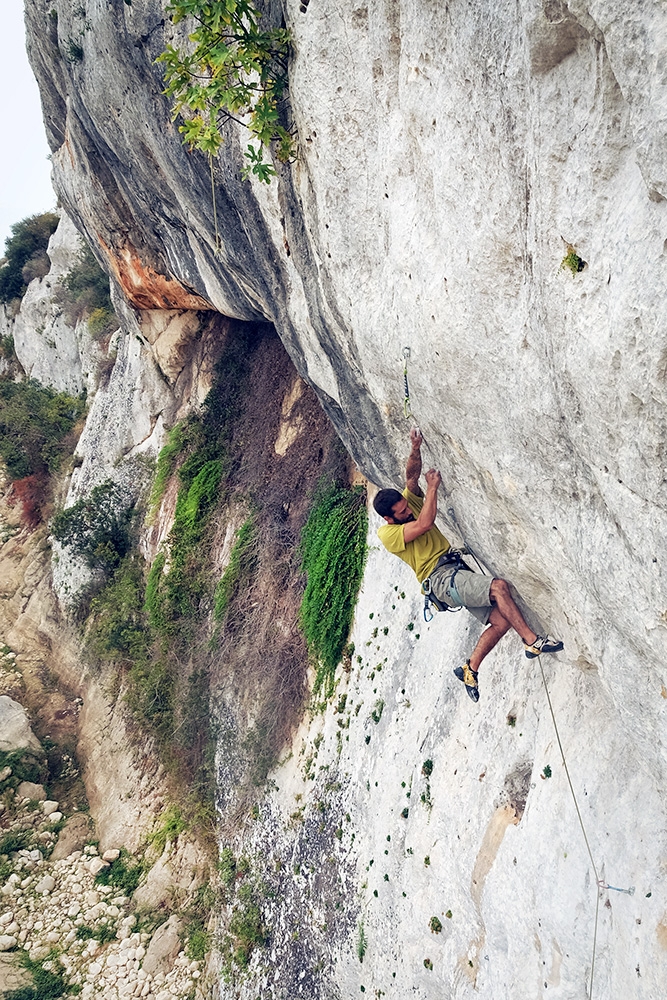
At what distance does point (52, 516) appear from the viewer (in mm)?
16953

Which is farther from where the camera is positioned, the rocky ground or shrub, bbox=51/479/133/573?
shrub, bbox=51/479/133/573

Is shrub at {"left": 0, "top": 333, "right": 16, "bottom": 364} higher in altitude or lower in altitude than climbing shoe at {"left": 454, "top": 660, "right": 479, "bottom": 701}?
higher

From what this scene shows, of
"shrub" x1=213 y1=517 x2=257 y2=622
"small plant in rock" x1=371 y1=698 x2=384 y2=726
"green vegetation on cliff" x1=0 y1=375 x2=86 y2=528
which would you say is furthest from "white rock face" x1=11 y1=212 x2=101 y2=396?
"small plant in rock" x1=371 y1=698 x2=384 y2=726

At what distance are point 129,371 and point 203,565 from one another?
563 centimetres

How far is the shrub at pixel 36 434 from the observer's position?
17.9 meters

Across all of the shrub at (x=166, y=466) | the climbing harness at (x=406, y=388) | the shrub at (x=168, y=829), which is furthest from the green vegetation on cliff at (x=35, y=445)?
the climbing harness at (x=406, y=388)

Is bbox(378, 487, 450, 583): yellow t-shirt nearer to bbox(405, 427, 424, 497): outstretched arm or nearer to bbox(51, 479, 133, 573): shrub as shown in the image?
bbox(405, 427, 424, 497): outstretched arm

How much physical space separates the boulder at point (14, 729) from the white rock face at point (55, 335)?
28.7 ft

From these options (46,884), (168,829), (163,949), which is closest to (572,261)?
(163,949)

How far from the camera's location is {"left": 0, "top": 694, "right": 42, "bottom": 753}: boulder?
41.4ft

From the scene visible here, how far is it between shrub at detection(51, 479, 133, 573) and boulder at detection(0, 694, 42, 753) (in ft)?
10.6

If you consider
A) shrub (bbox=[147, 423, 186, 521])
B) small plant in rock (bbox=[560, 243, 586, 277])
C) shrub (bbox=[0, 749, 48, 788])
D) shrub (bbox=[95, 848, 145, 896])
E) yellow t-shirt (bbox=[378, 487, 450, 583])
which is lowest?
shrub (bbox=[95, 848, 145, 896])

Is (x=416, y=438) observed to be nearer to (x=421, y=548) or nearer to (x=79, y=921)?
(x=421, y=548)

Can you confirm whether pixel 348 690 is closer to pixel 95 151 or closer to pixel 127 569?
pixel 127 569
